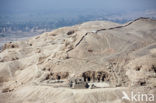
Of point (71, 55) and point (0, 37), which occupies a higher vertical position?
point (0, 37)

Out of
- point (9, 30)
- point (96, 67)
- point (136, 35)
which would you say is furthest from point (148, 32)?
point (9, 30)

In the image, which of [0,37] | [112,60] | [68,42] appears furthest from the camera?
[0,37]

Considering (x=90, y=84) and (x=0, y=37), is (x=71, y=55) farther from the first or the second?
(x=0, y=37)

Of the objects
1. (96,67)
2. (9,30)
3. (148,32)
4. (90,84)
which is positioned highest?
(9,30)

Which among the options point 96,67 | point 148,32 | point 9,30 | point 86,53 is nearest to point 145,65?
point 96,67

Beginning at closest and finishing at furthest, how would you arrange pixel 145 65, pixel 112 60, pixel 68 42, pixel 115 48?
pixel 145 65, pixel 112 60, pixel 115 48, pixel 68 42

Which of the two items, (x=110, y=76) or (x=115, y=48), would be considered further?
(x=115, y=48)

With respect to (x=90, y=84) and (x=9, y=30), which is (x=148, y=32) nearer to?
(x=90, y=84)
